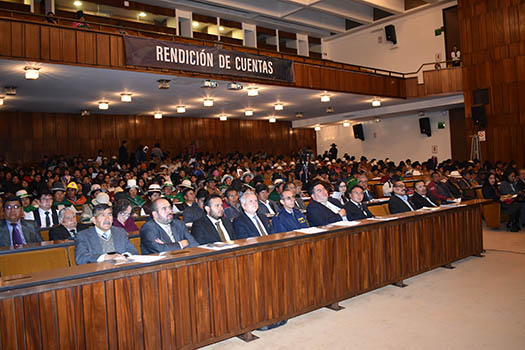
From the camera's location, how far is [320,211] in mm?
5312

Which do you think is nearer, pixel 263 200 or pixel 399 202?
pixel 399 202

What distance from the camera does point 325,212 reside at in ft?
17.5

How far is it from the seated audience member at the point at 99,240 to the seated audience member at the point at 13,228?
180cm

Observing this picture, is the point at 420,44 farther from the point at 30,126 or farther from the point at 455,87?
the point at 30,126

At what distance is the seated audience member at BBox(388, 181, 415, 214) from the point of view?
20.8 ft

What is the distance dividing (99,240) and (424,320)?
3.13 metres

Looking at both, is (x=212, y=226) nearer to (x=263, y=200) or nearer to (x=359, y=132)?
(x=263, y=200)

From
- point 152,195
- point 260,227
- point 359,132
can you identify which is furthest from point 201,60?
point 359,132

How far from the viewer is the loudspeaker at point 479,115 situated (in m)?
14.2

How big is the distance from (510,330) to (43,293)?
3.74 metres

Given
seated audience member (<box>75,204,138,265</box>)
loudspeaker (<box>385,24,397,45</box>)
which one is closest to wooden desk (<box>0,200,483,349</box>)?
seated audience member (<box>75,204,138,265</box>)

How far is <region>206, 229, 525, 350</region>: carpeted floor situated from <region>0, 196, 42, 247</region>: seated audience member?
10.1 ft

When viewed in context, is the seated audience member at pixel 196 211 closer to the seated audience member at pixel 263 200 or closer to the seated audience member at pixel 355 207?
the seated audience member at pixel 263 200

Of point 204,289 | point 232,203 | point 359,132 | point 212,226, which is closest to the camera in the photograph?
point 204,289
